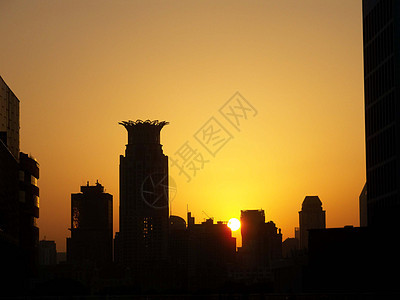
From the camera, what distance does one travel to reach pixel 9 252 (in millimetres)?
134750

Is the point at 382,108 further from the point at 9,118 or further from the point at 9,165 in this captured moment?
the point at 9,118

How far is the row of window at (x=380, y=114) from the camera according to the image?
130750 mm

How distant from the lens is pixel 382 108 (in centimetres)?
13588

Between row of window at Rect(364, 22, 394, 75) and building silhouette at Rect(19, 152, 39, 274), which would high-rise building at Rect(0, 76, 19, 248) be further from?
row of window at Rect(364, 22, 394, 75)

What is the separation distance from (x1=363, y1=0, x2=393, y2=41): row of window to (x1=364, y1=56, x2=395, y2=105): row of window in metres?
5.93

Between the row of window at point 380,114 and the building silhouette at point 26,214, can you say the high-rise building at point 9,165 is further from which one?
the row of window at point 380,114

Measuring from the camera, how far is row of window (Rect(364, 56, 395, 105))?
5143 inches

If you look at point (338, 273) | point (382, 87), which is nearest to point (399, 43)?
point (382, 87)

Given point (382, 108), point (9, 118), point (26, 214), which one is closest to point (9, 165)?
point (9, 118)

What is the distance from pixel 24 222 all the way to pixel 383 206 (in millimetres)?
84545

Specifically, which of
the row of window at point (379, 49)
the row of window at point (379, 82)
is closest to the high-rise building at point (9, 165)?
the row of window at point (379, 82)

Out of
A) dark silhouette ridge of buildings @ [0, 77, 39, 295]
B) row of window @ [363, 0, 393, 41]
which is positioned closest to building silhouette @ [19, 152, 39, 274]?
dark silhouette ridge of buildings @ [0, 77, 39, 295]

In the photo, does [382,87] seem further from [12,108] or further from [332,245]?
[12,108]

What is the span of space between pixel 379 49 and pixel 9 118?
81808 millimetres
